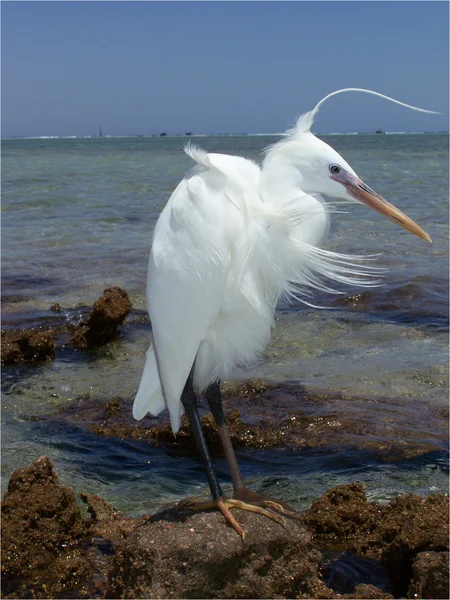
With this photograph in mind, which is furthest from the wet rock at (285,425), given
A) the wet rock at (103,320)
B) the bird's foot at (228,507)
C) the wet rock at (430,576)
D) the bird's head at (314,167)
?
the bird's head at (314,167)

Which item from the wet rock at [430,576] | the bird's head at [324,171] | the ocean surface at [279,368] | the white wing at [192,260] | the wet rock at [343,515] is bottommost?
the ocean surface at [279,368]

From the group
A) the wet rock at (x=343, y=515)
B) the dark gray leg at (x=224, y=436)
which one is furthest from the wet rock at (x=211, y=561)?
the wet rock at (x=343, y=515)

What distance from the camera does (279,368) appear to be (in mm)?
6508

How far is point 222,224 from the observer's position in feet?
10.7

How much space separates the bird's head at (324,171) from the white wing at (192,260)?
0.33 m

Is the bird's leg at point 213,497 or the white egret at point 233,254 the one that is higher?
the white egret at point 233,254

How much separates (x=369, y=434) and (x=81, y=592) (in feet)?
7.89

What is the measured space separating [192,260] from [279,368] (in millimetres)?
3421

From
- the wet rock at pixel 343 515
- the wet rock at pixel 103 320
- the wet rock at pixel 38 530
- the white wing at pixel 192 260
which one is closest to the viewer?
the white wing at pixel 192 260

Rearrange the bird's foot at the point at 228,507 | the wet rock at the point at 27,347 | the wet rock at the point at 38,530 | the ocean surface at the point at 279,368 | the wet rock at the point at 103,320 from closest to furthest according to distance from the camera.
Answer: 1. the bird's foot at the point at 228,507
2. the wet rock at the point at 38,530
3. the ocean surface at the point at 279,368
4. the wet rock at the point at 27,347
5. the wet rock at the point at 103,320

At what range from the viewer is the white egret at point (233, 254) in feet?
10.7

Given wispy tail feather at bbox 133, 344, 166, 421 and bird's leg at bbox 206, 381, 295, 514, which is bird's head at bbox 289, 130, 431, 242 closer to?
bird's leg at bbox 206, 381, 295, 514

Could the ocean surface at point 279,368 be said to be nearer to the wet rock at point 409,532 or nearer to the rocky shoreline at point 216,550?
the rocky shoreline at point 216,550

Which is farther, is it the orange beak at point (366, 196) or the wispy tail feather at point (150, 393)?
the wispy tail feather at point (150, 393)
